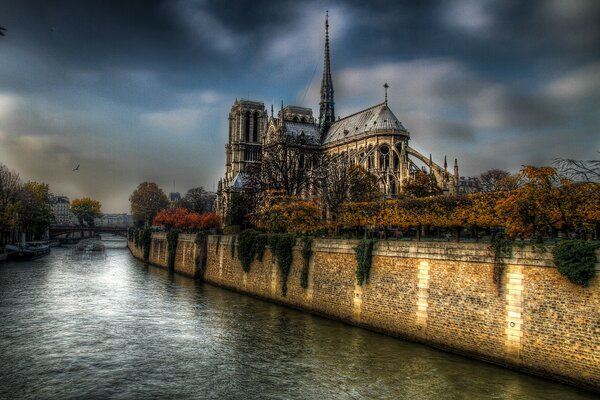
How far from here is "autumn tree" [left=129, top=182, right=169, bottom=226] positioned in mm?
115188

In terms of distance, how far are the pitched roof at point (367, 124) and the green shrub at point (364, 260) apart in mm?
51729

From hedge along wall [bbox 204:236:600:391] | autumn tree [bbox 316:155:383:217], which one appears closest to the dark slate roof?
autumn tree [bbox 316:155:383:217]

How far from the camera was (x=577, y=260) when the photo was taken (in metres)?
15.4

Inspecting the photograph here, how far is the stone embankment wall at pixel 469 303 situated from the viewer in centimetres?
1548

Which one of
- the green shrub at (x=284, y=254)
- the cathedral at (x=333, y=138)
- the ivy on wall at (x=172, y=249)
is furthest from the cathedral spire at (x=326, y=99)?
the green shrub at (x=284, y=254)

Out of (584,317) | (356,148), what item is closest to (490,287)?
(584,317)

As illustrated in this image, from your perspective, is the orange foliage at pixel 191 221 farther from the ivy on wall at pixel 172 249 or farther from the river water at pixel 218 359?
the river water at pixel 218 359

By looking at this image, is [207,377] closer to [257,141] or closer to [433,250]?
[433,250]

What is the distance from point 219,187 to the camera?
99.9 meters

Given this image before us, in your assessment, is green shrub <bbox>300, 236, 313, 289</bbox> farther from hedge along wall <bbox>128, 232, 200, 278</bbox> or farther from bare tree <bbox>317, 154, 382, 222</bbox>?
hedge along wall <bbox>128, 232, 200, 278</bbox>

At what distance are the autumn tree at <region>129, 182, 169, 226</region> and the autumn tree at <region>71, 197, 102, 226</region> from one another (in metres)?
44.5

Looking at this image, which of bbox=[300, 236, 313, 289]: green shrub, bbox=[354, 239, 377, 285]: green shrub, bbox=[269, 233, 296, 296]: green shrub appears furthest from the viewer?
bbox=[269, 233, 296, 296]: green shrub

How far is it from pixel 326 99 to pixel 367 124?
20155mm

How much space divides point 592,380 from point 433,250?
7.09 meters
